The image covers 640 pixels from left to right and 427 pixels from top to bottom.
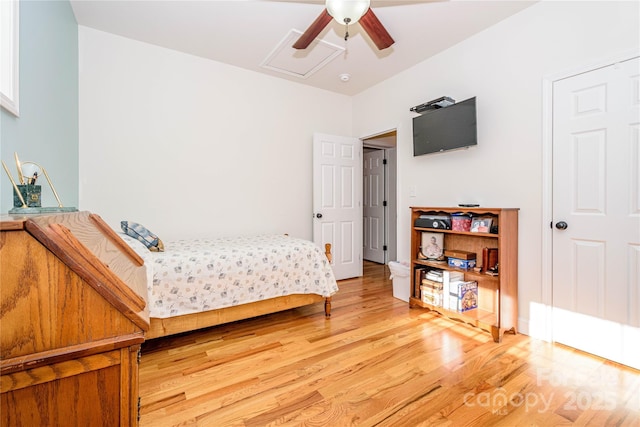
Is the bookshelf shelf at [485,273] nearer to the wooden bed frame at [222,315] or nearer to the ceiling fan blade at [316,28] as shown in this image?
the wooden bed frame at [222,315]

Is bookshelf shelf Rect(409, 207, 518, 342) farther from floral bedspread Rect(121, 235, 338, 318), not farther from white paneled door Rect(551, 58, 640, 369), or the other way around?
floral bedspread Rect(121, 235, 338, 318)

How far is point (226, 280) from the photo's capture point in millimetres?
2281

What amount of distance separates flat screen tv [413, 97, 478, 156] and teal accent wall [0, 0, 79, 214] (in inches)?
124

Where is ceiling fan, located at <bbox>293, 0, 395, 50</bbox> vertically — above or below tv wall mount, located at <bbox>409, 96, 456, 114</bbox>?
above

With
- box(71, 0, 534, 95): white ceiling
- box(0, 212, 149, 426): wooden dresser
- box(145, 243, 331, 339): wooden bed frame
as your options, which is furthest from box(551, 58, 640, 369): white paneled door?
box(0, 212, 149, 426): wooden dresser

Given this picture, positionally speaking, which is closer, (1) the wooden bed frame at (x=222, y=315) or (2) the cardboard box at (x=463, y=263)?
(1) the wooden bed frame at (x=222, y=315)

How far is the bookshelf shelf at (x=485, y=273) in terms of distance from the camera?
230 cm

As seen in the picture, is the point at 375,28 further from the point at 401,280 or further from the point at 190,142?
the point at 401,280

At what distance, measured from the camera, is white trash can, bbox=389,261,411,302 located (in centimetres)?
317

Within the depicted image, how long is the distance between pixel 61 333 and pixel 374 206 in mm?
4989

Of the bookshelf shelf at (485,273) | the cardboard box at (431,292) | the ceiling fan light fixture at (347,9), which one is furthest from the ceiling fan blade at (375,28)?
the cardboard box at (431,292)

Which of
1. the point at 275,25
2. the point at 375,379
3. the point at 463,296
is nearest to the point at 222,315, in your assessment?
the point at 375,379

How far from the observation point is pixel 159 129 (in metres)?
3.07

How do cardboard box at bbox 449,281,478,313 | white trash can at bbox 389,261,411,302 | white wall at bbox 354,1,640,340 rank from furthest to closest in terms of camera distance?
white trash can at bbox 389,261,411,302 → cardboard box at bbox 449,281,478,313 → white wall at bbox 354,1,640,340
